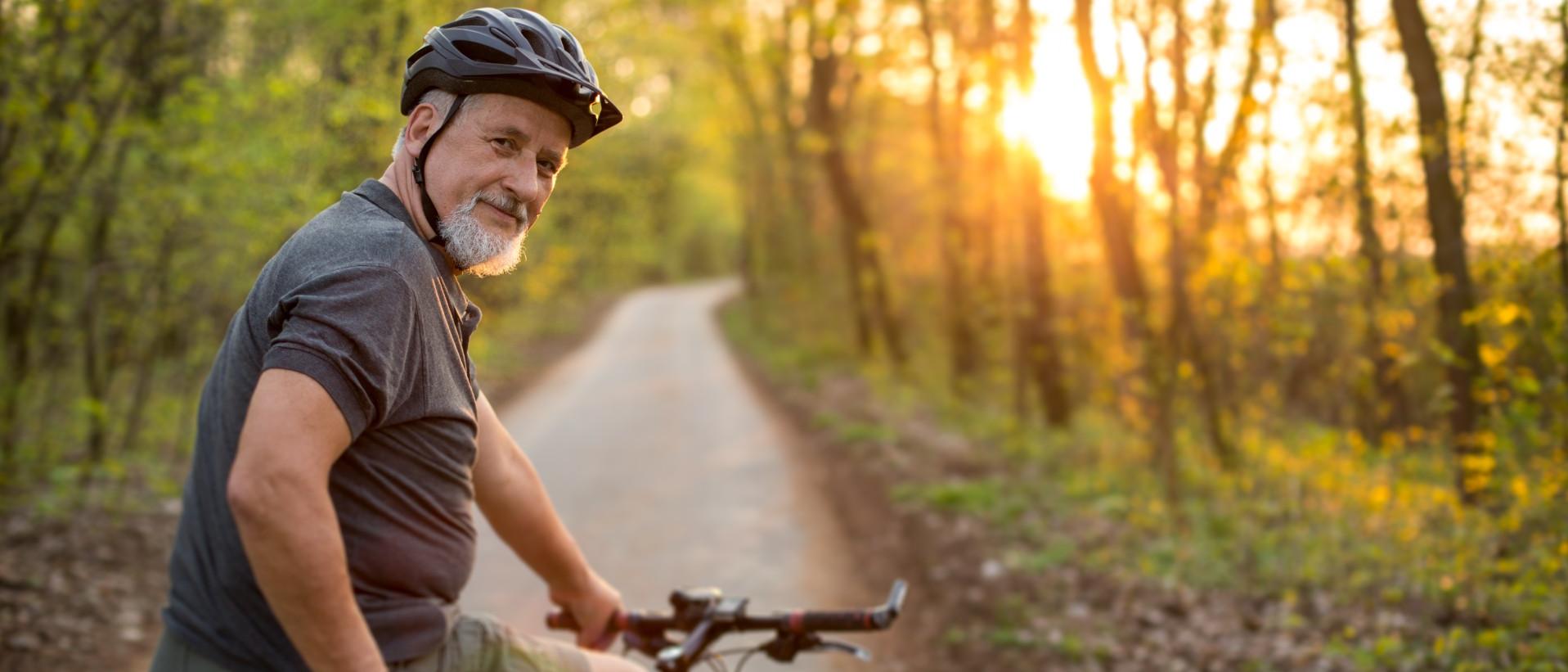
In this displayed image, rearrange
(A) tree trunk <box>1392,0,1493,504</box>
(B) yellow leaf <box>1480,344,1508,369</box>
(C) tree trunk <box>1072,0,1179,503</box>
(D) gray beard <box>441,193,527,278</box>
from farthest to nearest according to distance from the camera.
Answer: (C) tree trunk <box>1072,0,1179,503</box> < (A) tree trunk <box>1392,0,1493,504</box> < (B) yellow leaf <box>1480,344,1508,369</box> < (D) gray beard <box>441,193,527,278</box>

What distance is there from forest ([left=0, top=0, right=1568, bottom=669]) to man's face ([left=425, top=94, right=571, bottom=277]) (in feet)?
16.3

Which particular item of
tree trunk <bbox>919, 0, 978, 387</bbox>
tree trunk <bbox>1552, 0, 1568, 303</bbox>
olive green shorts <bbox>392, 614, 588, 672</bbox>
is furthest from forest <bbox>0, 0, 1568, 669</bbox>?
olive green shorts <bbox>392, 614, 588, 672</bbox>

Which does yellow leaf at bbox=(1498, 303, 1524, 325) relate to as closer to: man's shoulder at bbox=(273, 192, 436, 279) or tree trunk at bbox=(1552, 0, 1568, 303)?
tree trunk at bbox=(1552, 0, 1568, 303)

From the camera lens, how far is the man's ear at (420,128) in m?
2.04

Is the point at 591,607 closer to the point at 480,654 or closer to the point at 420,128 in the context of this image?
the point at 480,654

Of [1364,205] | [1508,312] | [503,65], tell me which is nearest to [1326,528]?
[1364,205]

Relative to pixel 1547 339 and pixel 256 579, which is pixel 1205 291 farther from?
pixel 256 579

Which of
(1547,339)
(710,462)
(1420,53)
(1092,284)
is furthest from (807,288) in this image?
(1547,339)

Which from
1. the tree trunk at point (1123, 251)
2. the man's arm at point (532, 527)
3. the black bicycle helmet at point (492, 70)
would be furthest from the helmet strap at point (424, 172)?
the tree trunk at point (1123, 251)

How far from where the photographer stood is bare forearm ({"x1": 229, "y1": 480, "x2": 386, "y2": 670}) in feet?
5.41

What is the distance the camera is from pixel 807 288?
28297 mm

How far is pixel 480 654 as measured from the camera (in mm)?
2178

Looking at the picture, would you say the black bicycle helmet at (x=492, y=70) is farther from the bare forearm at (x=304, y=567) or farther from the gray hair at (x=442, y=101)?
the bare forearm at (x=304, y=567)

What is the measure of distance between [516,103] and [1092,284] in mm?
15503
